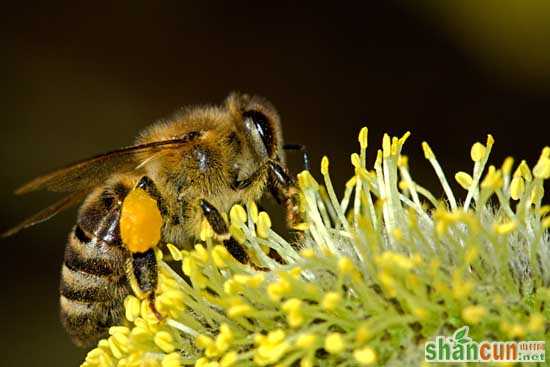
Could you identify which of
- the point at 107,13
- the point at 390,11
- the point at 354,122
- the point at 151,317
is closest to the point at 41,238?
the point at 107,13

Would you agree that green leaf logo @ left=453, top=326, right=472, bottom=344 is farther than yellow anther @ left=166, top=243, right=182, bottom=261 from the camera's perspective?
No

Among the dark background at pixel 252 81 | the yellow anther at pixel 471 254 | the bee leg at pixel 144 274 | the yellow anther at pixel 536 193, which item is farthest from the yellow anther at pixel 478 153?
the dark background at pixel 252 81

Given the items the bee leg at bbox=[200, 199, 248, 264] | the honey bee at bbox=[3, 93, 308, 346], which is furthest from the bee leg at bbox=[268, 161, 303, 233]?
the bee leg at bbox=[200, 199, 248, 264]

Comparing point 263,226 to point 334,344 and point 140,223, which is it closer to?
point 140,223

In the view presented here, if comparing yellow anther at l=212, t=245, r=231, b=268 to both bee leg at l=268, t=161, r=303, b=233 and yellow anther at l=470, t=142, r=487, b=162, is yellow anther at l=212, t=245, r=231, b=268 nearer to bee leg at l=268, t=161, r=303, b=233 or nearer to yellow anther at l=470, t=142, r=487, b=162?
bee leg at l=268, t=161, r=303, b=233

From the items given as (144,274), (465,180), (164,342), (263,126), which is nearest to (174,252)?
(144,274)

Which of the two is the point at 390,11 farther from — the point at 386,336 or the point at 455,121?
the point at 386,336

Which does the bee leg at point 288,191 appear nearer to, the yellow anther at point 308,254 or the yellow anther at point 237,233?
the yellow anther at point 237,233
